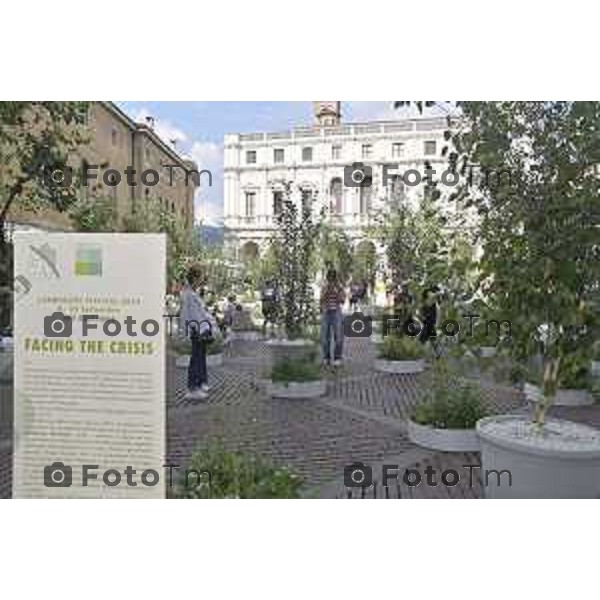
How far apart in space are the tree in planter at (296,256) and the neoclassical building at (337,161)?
1.21ft

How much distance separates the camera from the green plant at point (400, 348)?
6586mm

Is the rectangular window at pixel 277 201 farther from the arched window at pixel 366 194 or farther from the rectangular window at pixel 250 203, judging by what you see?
the arched window at pixel 366 194

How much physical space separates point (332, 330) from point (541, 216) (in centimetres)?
307

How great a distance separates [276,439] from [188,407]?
0.90 metres

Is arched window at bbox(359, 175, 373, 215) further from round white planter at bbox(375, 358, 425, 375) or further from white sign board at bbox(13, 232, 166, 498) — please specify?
white sign board at bbox(13, 232, 166, 498)

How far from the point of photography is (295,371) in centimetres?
873

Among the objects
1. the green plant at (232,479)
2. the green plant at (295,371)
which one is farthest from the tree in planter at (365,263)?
the green plant at (232,479)

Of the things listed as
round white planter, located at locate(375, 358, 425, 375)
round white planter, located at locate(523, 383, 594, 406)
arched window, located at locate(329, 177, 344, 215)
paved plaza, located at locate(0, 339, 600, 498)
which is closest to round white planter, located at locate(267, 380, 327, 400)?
paved plaza, located at locate(0, 339, 600, 498)

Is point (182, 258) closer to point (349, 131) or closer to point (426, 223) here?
point (349, 131)

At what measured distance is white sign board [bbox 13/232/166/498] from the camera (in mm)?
5438

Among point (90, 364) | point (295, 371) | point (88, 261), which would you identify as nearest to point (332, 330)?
point (295, 371)

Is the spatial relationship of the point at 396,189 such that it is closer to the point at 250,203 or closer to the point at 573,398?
the point at 250,203
